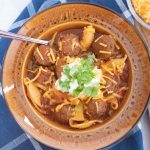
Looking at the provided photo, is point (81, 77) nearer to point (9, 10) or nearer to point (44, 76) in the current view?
point (44, 76)

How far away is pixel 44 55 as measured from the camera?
156 centimetres

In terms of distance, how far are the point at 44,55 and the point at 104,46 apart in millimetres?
181

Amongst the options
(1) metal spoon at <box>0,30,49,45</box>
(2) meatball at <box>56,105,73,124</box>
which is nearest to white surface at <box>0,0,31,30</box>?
(1) metal spoon at <box>0,30,49,45</box>

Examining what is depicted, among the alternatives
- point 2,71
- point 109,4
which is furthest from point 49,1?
point 2,71

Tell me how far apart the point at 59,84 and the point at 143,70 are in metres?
0.26

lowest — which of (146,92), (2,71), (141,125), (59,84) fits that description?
(141,125)

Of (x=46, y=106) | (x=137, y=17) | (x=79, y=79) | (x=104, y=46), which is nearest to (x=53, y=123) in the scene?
(x=46, y=106)

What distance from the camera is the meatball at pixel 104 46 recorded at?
1.55m

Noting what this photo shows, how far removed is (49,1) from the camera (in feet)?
5.68

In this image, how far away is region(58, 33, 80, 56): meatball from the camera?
1.56 meters

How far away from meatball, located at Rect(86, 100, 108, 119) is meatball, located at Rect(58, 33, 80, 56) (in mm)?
163

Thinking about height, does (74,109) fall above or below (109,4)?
below

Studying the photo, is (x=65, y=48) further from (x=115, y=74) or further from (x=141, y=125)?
(x=141, y=125)

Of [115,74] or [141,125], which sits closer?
[115,74]
